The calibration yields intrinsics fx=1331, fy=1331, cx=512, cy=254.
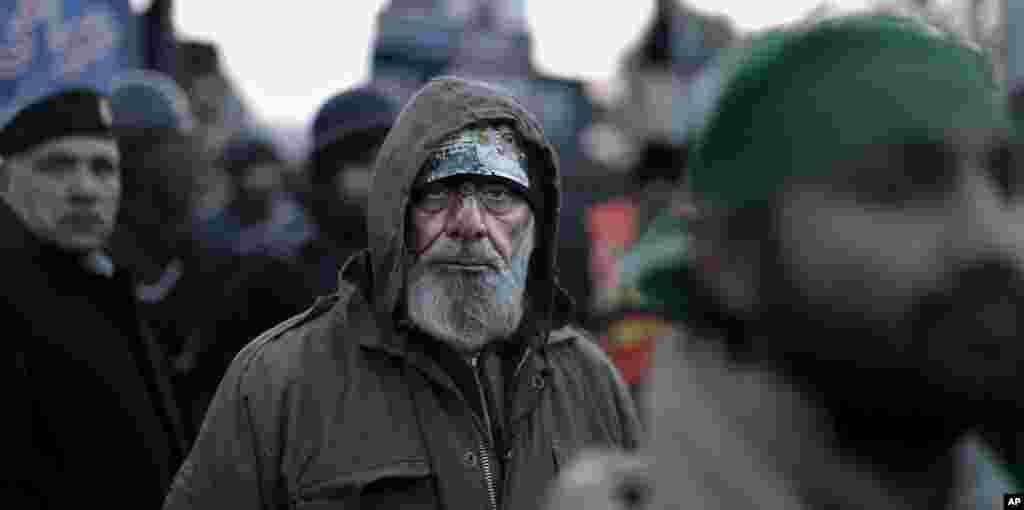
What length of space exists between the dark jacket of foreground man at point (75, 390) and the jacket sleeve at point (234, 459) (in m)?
1.30

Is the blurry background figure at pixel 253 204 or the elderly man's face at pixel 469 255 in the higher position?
the elderly man's face at pixel 469 255

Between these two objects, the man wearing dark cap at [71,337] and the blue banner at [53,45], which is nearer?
the man wearing dark cap at [71,337]

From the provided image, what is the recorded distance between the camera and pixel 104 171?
492cm

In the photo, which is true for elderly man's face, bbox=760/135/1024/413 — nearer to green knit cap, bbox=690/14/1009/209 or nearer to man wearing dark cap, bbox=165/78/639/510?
green knit cap, bbox=690/14/1009/209

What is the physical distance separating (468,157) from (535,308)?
43cm

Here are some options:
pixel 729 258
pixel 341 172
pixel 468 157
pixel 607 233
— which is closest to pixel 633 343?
pixel 607 233

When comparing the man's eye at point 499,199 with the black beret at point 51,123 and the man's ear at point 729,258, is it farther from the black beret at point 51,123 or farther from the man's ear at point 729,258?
the black beret at point 51,123

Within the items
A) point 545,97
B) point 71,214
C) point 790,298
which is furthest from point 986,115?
point 545,97

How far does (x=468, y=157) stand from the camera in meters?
3.18

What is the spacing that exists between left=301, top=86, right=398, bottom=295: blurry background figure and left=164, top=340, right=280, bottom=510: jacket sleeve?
2079 millimetres

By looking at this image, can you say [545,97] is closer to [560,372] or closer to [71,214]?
[71,214]

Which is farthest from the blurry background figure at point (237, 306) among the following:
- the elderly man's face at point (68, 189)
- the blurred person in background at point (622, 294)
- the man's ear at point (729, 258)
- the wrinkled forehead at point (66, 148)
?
the man's ear at point (729, 258)

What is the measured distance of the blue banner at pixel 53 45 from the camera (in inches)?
282

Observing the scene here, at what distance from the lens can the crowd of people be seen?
1165 mm
